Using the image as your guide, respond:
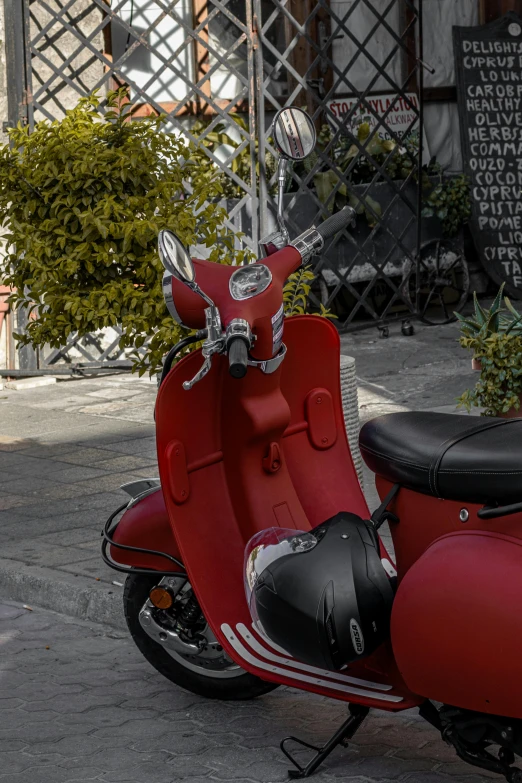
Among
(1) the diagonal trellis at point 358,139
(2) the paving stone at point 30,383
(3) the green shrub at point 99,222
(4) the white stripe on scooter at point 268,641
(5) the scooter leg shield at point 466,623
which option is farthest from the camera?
(1) the diagonal trellis at point 358,139

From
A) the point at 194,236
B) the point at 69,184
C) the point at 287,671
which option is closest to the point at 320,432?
the point at 287,671

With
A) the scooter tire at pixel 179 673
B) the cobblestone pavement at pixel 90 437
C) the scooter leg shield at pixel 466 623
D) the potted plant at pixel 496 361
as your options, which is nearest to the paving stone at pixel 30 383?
the cobblestone pavement at pixel 90 437

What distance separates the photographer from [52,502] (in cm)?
570

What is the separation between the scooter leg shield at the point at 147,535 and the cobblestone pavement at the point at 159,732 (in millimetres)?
505

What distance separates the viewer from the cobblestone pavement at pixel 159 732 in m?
3.21

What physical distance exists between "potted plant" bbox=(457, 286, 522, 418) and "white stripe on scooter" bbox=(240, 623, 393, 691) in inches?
103

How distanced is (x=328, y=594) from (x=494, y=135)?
8.44 meters

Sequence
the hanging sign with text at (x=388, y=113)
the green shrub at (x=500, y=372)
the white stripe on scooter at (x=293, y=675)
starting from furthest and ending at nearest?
the hanging sign with text at (x=388, y=113) < the green shrub at (x=500, y=372) < the white stripe on scooter at (x=293, y=675)

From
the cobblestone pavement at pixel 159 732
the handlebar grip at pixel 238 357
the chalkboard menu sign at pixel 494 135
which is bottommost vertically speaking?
the cobblestone pavement at pixel 159 732

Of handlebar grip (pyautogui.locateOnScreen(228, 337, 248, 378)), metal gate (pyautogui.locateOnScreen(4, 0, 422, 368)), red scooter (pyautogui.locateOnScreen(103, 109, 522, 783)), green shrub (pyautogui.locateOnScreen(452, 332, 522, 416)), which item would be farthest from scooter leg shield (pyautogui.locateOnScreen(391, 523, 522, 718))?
metal gate (pyautogui.locateOnScreen(4, 0, 422, 368))

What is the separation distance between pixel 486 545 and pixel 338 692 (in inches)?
27.6

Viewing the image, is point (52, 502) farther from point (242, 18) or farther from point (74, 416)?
point (242, 18)

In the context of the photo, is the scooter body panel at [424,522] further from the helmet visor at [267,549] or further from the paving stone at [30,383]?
the paving stone at [30,383]

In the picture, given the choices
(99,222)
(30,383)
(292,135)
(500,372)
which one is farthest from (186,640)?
(30,383)
